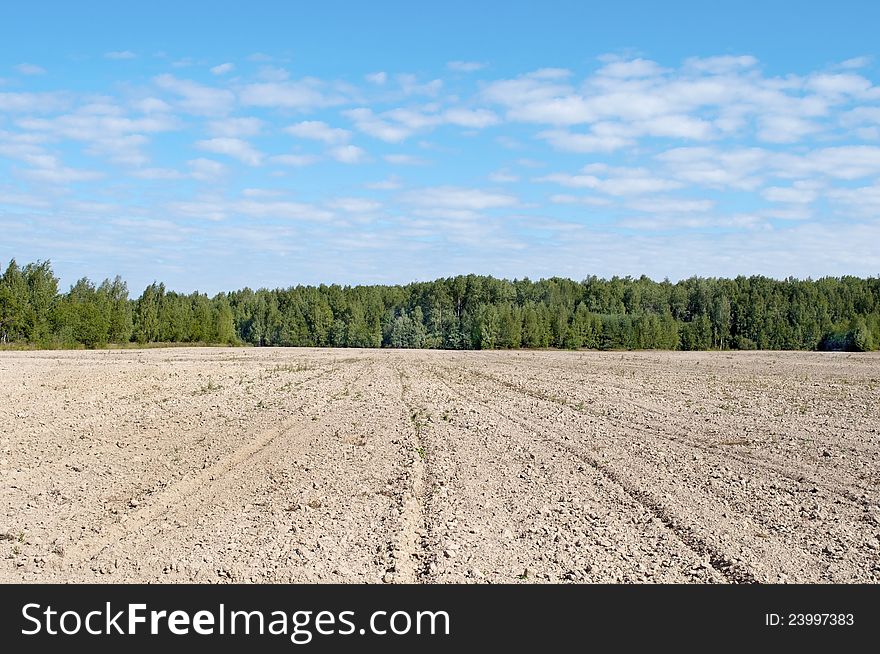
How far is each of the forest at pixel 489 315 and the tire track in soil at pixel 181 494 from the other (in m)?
76.6

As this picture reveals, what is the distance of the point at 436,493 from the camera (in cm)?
1058

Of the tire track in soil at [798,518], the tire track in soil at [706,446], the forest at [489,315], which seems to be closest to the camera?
the tire track in soil at [798,518]

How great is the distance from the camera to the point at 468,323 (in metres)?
120

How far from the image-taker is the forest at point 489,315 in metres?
96.1

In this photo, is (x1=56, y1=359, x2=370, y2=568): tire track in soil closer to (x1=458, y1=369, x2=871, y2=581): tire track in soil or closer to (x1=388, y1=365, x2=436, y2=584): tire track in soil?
(x1=388, y1=365, x2=436, y2=584): tire track in soil

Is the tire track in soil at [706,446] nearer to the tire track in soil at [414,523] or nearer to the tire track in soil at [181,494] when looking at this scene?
the tire track in soil at [414,523]

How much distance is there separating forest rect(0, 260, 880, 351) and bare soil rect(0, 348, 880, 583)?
75905 mm

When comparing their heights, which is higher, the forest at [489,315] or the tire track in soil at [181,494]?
the forest at [489,315]

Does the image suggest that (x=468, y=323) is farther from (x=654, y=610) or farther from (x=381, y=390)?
(x=654, y=610)

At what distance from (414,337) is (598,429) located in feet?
338

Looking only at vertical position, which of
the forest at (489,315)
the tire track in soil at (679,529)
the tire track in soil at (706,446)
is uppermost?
the forest at (489,315)

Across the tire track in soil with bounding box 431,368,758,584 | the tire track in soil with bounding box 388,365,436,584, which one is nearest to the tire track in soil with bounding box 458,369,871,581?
the tire track in soil with bounding box 431,368,758,584

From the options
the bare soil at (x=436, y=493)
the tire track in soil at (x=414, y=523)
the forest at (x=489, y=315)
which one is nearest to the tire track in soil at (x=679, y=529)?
the bare soil at (x=436, y=493)

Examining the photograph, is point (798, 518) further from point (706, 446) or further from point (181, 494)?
point (181, 494)
